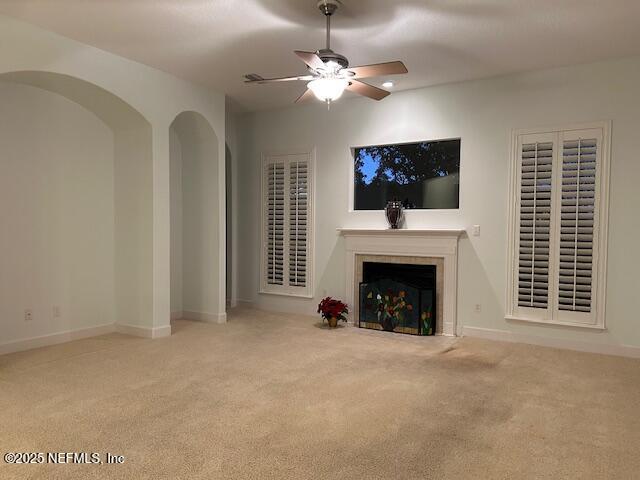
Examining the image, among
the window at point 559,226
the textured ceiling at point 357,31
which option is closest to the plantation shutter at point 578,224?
the window at point 559,226

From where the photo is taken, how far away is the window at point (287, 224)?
21.5 feet

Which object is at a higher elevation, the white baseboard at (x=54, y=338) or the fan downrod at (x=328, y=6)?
the fan downrod at (x=328, y=6)

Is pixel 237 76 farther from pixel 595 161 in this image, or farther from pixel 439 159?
pixel 595 161

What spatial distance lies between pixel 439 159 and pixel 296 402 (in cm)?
357

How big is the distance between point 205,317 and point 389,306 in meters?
2.35

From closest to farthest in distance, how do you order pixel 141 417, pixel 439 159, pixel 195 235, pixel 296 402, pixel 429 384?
pixel 141 417
pixel 296 402
pixel 429 384
pixel 439 159
pixel 195 235

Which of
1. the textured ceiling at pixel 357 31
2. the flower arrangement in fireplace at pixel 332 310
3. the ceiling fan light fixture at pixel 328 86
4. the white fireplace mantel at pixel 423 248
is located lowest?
the flower arrangement in fireplace at pixel 332 310

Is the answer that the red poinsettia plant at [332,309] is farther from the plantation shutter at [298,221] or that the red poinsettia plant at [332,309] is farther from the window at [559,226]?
the window at [559,226]

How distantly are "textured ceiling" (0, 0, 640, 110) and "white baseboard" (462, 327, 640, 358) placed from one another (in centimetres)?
285

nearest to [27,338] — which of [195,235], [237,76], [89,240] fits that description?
[89,240]

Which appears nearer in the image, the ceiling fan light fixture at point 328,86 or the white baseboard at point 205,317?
the ceiling fan light fixture at point 328,86

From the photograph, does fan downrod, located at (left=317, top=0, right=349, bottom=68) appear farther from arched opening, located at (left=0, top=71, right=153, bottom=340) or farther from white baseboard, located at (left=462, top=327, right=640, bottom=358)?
white baseboard, located at (left=462, top=327, right=640, bottom=358)

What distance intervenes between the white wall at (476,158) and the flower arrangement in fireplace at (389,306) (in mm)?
620

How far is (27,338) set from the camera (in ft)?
15.2
